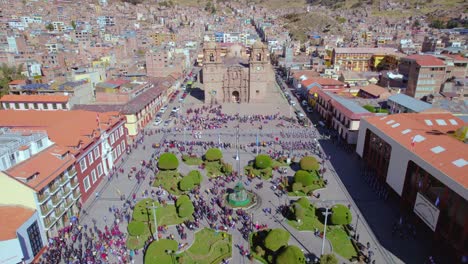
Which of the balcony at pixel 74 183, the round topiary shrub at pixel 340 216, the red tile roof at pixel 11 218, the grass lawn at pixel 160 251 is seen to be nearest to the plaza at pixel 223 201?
the grass lawn at pixel 160 251

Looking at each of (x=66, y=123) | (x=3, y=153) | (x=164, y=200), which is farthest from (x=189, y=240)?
(x=66, y=123)

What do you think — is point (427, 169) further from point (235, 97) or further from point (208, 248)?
point (235, 97)

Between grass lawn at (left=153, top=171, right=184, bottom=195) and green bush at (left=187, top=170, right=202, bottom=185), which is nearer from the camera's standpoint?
grass lawn at (left=153, top=171, right=184, bottom=195)

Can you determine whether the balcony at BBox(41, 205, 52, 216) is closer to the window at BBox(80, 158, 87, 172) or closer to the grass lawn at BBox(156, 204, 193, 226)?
the window at BBox(80, 158, 87, 172)

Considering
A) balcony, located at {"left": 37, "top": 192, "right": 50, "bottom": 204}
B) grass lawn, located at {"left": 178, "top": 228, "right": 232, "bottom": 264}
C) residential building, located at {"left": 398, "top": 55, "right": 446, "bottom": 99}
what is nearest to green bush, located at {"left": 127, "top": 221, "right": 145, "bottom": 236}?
grass lawn, located at {"left": 178, "top": 228, "right": 232, "bottom": 264}

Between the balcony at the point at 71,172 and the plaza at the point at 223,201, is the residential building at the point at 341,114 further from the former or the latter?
the balcony at the point at 71,172

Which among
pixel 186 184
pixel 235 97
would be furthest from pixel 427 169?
pixel 235 97

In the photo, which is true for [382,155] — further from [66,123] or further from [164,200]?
[66,123]
